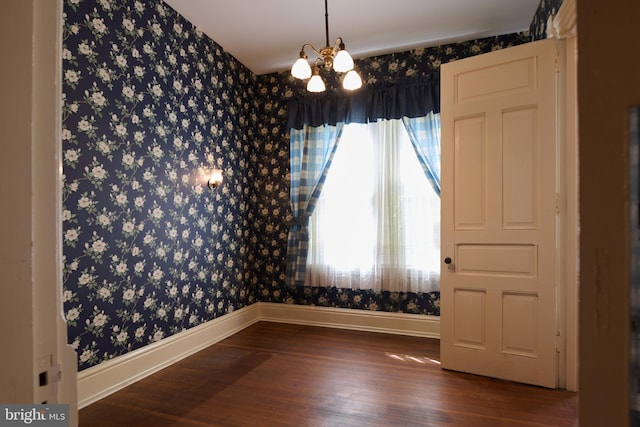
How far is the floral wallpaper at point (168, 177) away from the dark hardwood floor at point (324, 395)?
447mm

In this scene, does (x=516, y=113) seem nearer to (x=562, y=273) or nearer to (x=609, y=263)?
(x=562, y=273)

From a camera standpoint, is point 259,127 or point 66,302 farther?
point 259,127

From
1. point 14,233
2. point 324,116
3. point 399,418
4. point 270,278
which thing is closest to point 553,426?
point 399,418

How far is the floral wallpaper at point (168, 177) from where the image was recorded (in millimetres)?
2287

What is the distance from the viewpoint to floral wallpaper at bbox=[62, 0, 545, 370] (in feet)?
7.50

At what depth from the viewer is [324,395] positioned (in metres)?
2.38

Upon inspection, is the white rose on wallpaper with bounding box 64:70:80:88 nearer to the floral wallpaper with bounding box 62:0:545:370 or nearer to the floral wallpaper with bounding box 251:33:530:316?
the floral wallpaper with bounding box 62:0:545:370

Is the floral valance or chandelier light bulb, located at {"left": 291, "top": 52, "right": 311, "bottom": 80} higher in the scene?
the floral valance

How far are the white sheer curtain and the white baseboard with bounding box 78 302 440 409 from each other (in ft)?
1.23

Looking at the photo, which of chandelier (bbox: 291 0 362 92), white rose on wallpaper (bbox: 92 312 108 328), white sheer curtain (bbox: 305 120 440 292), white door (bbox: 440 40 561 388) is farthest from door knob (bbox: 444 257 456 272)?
white rose on wallpaper (bbox: 92 312 108 328)

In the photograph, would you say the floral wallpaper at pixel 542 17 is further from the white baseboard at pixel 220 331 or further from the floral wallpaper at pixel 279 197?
the white baseboard at pixel 220 331

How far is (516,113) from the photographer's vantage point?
257 cm

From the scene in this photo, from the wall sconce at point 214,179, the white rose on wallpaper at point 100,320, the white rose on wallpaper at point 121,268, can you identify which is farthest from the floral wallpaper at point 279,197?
the white rose on wallpaper at point 100,320

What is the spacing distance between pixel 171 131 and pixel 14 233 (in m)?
2.79
